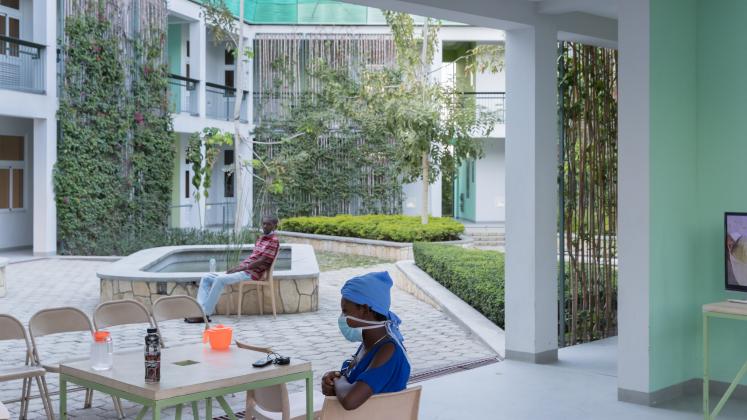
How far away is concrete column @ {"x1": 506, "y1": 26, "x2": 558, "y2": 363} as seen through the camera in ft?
27.1

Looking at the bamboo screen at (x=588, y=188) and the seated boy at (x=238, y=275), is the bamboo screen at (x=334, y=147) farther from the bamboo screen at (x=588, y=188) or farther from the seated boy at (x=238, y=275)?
the bamboo screen at (x=588, y=188)

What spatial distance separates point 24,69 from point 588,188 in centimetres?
1292

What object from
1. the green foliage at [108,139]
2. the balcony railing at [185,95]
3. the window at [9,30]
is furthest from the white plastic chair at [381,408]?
the balcony railing at [185,95]

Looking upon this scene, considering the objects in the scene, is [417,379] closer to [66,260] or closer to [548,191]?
[548,191]

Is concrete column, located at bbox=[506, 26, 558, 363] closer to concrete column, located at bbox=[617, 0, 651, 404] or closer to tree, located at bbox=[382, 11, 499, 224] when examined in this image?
concrete column, located at bbox=[617, 0, 651, 404]

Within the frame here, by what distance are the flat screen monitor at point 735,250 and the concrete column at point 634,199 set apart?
A: 548 millimetres

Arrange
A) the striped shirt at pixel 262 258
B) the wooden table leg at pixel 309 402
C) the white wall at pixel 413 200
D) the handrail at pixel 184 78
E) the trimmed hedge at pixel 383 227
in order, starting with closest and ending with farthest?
1. the wooden table leg at pixel 309 402
2. the striped shirt at pixel 262 258
3. the trimmed hedge at pixel 383 227
4. the handrail at pixel 184 78
5. the white wall at pixel 413 200

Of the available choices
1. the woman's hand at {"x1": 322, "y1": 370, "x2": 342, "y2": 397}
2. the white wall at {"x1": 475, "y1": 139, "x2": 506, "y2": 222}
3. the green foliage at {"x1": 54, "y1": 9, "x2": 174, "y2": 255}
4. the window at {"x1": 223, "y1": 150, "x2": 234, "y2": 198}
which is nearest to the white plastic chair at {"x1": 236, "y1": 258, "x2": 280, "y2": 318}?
the woman's hand at {"x1": 322, "y1": 370, "x2": 342, "y2": 397}

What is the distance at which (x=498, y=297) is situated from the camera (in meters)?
10.7

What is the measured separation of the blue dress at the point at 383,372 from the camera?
13.8 ft

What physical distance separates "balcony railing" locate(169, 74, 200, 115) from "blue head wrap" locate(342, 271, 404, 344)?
63.8 feet

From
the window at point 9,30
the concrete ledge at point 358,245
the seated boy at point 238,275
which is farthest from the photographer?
the concrete ledge at point 358,245

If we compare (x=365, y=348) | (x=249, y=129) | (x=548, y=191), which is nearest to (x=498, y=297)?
(x=548, y=191)

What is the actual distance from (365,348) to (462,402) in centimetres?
273
